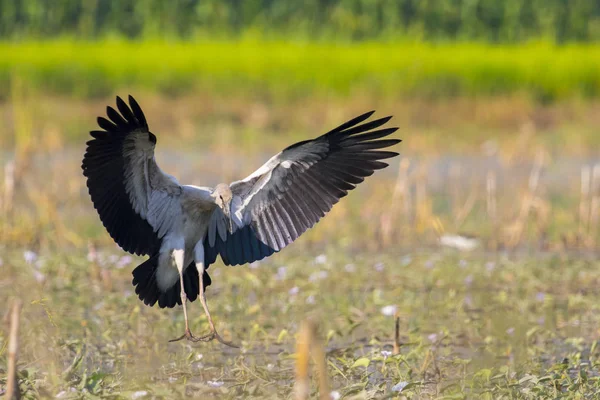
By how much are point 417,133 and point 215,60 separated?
163 inches

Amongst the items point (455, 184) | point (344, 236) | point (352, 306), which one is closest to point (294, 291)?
point (352, 306)

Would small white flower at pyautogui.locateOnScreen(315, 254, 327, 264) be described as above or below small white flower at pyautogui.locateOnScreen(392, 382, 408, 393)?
above

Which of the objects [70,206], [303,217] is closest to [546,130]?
[70,206]

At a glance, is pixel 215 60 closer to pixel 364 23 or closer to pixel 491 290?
pixel 364 23

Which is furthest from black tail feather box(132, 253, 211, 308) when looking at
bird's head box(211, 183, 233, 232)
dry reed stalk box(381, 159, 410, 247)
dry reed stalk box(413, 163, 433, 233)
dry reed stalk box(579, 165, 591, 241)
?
dry reed stalk box(579, 165, 591, 241)

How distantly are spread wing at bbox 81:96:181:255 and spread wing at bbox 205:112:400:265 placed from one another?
327 mm

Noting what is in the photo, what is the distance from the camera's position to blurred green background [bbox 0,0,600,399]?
506 centimetres

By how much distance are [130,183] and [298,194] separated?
81 centimetres

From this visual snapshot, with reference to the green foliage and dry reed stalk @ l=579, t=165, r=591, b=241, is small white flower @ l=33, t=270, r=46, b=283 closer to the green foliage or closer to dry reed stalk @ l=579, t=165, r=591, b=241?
dry reed stalk @ l=579, t=165, r=591, b=241

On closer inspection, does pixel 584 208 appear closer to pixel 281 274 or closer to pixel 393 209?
pixel 393 209

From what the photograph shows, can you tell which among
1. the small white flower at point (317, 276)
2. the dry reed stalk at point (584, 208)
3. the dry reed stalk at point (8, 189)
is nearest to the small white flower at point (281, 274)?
the small white flower at point (317, 276)

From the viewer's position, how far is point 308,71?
641 inches

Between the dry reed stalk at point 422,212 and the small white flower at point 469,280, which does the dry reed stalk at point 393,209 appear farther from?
the small white flower at point 469,280

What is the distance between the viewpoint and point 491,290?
22.2 feet
